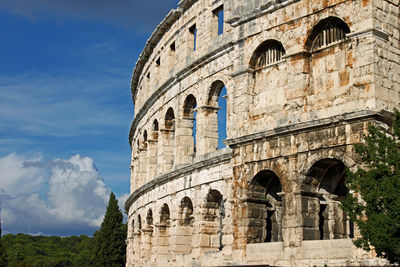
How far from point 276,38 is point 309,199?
16.2 ft

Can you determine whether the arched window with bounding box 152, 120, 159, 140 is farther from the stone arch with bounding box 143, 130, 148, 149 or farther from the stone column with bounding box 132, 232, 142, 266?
the stone column with bounding box 132, 232, 142, 266

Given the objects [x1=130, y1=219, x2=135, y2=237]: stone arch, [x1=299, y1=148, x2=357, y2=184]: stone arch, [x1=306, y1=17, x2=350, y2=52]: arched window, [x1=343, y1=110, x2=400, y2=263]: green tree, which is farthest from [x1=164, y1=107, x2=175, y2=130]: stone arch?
[x1=343, y1=110, x2=400, y2=263]: green tree

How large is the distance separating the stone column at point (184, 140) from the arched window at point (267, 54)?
6200 mm

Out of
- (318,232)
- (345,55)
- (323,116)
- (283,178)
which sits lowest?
(318,232)

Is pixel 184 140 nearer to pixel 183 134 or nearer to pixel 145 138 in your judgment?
pixel 183 134

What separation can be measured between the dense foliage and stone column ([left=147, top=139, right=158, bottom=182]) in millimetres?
60745

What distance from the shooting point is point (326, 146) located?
15898 mm

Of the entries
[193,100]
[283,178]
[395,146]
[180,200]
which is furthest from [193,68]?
[395,146]

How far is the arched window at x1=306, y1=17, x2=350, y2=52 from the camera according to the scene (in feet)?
54.4

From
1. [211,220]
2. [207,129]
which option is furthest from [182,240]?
[207,129]

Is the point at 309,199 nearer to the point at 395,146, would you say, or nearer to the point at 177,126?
the point at 395,146

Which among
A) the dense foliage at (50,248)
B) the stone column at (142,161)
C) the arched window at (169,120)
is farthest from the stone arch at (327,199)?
the dense foliage at (50,248)

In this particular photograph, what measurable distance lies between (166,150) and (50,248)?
92227mm

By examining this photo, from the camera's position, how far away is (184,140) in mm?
24312
